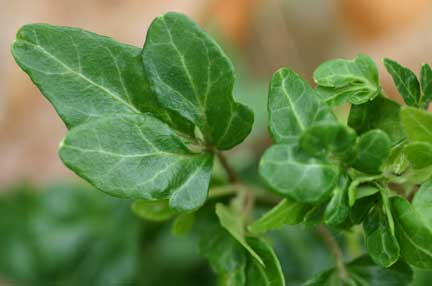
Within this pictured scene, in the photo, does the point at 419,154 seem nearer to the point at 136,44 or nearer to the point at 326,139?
the point at 326,139

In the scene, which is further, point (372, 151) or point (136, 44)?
point (136, 44)

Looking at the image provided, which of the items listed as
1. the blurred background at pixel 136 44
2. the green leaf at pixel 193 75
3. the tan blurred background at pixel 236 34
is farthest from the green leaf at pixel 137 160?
the tan blurred background at pixel 236 34

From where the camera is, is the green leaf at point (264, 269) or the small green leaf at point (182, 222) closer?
the green leaf at point (264, 269)

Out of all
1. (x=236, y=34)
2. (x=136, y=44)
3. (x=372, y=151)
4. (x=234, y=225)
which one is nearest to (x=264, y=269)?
(x=234, y=225)

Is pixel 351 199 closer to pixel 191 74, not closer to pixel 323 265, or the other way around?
pixel 191 74

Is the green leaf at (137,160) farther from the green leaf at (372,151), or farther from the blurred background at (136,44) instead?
the blurred background at (136,44)

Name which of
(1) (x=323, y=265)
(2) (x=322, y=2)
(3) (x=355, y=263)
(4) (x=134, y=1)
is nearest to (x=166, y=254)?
(1) (x=323, y=265)

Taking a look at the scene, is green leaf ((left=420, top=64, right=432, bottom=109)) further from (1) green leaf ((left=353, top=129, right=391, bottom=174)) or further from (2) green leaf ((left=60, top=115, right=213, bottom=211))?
(2) green leaf ((left=60, top=115, right=213, bottom=211))
